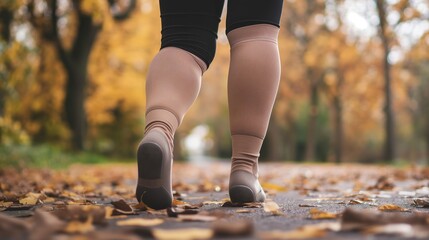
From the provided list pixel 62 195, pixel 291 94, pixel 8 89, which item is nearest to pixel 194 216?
pixel 62 195

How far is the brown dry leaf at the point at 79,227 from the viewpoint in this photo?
135 centimetres

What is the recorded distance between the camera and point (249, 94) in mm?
2150

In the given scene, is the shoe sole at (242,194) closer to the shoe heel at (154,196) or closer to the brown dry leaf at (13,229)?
the shoe heel at (154,196)

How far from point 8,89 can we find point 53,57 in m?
7.26

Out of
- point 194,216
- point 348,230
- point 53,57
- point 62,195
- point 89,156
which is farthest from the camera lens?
point 53,57

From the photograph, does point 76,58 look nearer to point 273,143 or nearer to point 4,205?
point 273,143

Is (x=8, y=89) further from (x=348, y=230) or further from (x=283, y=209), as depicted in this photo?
(x=348, y=230)

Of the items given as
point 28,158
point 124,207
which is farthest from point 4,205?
point 28,158

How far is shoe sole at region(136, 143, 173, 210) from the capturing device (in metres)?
1.81

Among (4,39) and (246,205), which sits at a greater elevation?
(4,39)

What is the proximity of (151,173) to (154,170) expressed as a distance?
0.6 inches

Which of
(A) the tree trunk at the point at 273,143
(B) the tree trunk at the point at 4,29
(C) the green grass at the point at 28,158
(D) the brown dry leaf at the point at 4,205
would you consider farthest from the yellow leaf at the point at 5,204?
(A) the tree trunk at the point at 273,143

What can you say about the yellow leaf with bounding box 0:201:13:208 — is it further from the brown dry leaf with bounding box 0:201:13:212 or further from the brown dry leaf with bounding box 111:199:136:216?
the brown dry leaf with bounding box 111:199:136:216

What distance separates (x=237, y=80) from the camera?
2.16 metres
